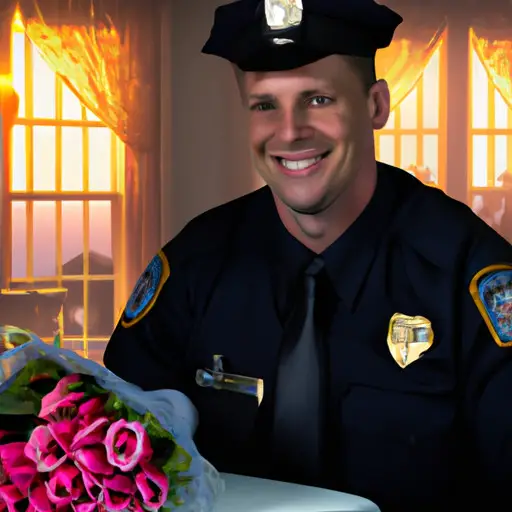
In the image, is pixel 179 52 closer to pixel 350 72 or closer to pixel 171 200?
pixel 171 200

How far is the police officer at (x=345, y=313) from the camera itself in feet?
4.34

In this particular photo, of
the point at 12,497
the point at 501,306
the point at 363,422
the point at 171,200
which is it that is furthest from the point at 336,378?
the point at 171,200

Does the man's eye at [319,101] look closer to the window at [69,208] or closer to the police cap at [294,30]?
the police cap at [294,30]

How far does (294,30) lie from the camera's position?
1301mm

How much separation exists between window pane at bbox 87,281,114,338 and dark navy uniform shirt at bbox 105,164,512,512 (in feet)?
9.59

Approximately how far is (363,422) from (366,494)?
104mm

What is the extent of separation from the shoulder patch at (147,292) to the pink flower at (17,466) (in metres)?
0.67

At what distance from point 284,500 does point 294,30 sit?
0.64 m

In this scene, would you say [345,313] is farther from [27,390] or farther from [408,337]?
[27,390]

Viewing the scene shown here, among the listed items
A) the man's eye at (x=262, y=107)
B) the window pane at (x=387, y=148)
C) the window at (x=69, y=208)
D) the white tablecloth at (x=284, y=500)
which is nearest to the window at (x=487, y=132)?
the window pane at (x=387, y=148)

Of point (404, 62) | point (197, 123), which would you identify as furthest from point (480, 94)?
point (197, 123)

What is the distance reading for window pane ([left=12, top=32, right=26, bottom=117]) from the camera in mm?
4250

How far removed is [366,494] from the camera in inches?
53.6

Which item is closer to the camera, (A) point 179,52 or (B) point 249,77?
(B) point 249,77
